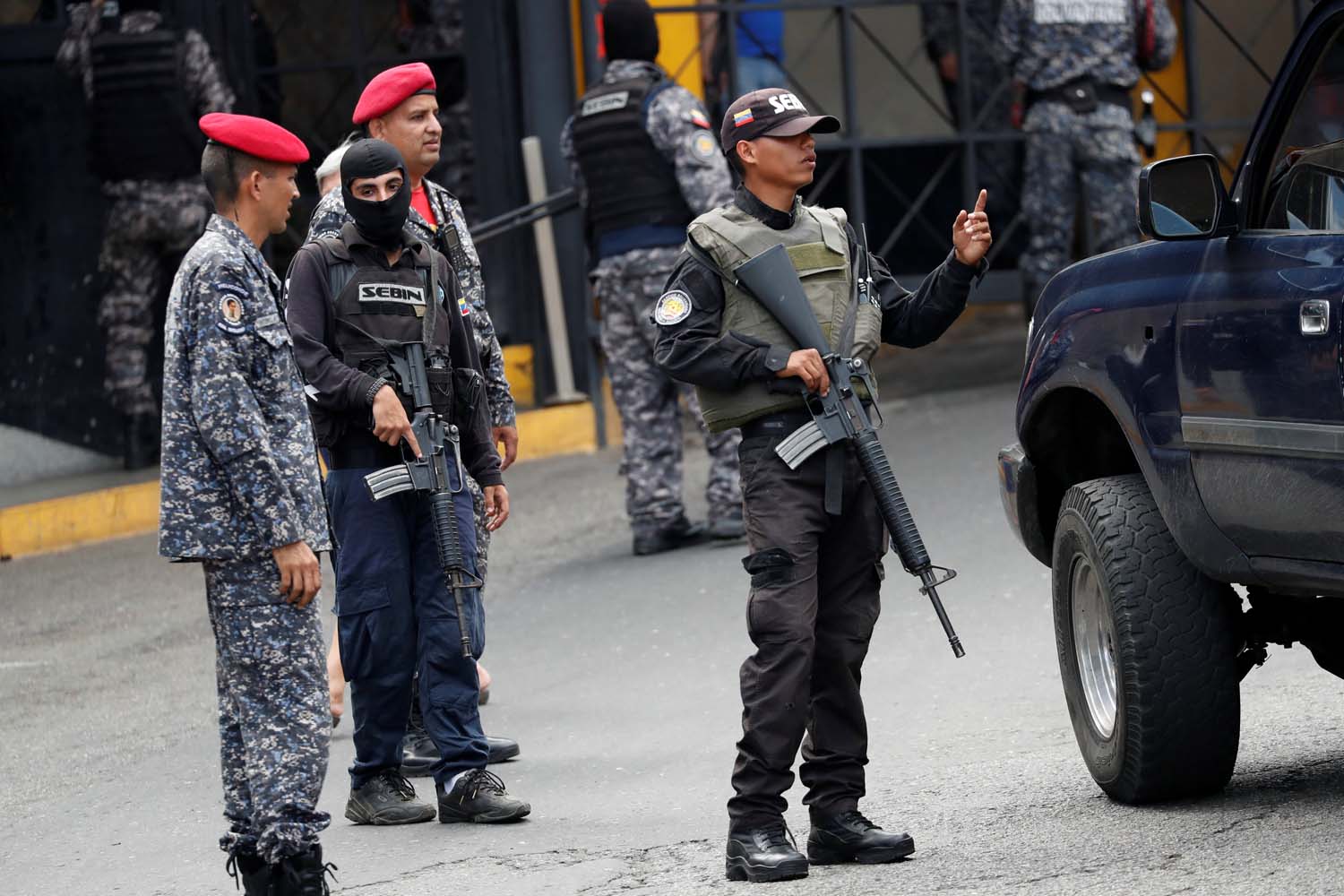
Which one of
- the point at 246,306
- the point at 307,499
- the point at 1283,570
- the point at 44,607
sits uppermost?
the point at 246,306

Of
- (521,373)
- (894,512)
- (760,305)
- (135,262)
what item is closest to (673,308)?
(760,305)

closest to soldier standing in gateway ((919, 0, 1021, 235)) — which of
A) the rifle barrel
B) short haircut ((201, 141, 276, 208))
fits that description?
the rifle barrel

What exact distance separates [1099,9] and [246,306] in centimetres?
827

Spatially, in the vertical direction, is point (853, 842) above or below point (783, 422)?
below

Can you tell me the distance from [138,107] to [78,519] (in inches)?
91.0

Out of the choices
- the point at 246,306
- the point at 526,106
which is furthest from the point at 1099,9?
the point at 246,306

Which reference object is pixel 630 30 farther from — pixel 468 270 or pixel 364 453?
pixel 364 453

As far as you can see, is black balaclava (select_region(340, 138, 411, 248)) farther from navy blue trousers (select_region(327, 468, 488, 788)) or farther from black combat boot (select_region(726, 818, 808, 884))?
black combat boot (select_region(726, 818, 808, 884))

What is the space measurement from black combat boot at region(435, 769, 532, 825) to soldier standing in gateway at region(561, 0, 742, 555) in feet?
12.5

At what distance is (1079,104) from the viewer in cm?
1180

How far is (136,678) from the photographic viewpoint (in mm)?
7906

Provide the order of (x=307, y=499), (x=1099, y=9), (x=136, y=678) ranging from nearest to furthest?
(x=307, y=499), (x=136, y=678), (x=1099, y=9)

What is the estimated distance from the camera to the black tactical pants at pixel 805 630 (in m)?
4.68

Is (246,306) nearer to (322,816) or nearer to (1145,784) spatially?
(322,816)
